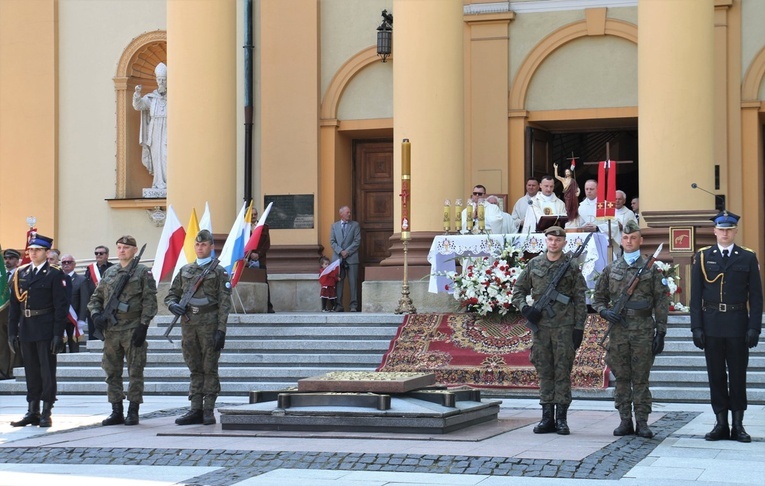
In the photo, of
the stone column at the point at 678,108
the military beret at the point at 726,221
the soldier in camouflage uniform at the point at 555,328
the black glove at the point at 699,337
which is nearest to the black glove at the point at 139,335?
the soldier in camouflage uniform at the point at 555,328

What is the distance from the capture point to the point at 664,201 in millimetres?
17781

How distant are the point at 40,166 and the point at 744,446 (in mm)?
16162

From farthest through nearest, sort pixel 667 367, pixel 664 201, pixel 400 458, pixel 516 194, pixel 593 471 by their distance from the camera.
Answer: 1. pixel 516 194
2. pixel 664 201
3. pixel 667 367
4. pixel 400 458
5. pixel 593 471

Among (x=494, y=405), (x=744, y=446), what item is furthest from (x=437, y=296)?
(x=744, y=446)

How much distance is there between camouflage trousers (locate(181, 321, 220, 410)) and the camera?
12.6 metres

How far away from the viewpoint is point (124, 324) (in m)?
13.0

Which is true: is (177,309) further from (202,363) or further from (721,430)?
(721,430)

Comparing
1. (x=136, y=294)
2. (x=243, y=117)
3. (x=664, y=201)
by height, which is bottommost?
(x=136, y=294)

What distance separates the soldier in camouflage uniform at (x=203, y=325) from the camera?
41.2 feet

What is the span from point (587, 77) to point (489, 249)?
525 cm

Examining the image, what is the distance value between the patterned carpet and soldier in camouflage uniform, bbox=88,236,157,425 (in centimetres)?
375

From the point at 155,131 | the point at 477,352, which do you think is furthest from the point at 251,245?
the point at 155,131

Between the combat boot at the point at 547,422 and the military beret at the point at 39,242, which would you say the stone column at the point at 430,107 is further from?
the combat boot at the point at 547,422

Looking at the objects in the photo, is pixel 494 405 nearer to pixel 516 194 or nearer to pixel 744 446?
pixel 744 446
